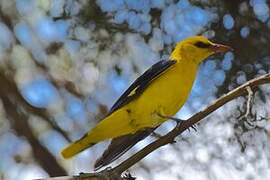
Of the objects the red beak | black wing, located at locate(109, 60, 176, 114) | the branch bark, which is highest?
black wing, located at locate(109, 60, 176, 114)

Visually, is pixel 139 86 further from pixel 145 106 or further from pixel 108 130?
pixel 108 130

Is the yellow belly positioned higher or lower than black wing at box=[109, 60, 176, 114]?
lower

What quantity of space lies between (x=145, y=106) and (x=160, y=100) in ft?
0.18

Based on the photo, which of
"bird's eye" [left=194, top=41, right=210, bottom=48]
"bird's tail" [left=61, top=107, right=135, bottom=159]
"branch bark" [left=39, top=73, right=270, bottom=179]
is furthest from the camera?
"bird's eye" [left=194, top=41, right=210, bottom=48]

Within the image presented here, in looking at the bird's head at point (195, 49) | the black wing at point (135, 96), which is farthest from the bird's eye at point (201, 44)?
the black wing at point (135, 96)

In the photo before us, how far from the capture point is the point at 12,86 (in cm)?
250

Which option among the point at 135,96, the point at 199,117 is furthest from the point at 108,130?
the point at 199,117

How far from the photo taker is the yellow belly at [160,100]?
7.07ft

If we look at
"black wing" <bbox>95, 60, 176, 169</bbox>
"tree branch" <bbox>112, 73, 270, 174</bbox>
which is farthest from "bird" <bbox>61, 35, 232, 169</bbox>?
"tree branch" <bbox>112, 73, 270, 174</bbox>

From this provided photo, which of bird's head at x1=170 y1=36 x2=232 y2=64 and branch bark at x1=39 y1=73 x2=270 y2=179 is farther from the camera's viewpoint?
bird's head at x1=170 y1=36 x2=232 y2=64

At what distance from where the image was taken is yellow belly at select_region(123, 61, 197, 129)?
2.15 m

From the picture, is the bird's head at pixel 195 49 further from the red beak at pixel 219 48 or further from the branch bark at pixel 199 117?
the branch bark at pixel 199 117

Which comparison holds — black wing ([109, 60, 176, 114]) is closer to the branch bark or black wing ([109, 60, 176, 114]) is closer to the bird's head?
the bird's head

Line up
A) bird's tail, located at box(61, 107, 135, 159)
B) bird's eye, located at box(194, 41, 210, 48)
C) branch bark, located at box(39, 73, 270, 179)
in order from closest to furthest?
Answer: branch bark, located at box(39, 73, 270, 179) < bird's tail, located at box(61, 107, 135, 159) < bird's eye, located at box(194, 41, 210, 48)
